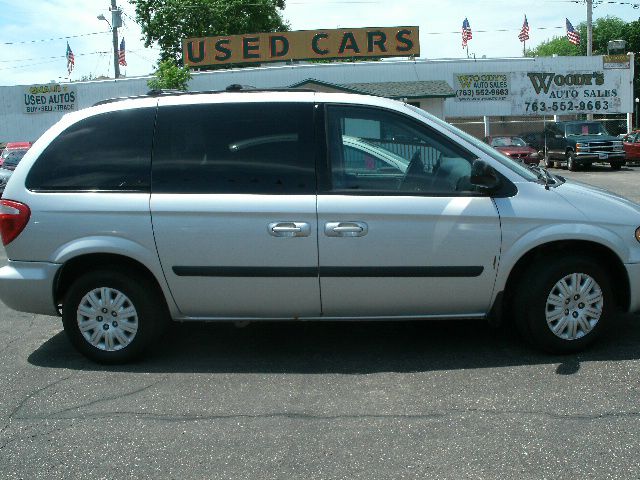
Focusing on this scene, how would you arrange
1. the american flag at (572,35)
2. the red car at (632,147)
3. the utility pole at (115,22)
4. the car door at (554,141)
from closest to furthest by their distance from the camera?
the red car at (632,147) → the car door at (554,141) → the utility pole at (115,22) → the american flag at (572,35)

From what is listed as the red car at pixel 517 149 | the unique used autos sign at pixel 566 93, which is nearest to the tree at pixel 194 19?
the unique used autos sign at pixel 566 93

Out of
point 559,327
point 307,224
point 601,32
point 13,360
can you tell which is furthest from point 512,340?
point 601,32

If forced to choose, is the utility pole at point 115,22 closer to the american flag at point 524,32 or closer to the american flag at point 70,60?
the american flag at point 70,60

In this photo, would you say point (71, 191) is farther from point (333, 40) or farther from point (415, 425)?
point (333, 40)

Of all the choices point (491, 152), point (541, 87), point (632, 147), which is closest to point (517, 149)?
point (632, 147)

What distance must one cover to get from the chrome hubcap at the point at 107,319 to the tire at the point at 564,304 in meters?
2.76

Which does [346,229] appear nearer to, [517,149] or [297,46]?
[517,149]

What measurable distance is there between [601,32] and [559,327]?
3136 inches

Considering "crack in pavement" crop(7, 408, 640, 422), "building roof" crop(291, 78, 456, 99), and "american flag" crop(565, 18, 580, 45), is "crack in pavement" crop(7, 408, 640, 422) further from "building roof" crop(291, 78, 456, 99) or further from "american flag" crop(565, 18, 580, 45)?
"american flag" crop(565, 18, 580, 45)

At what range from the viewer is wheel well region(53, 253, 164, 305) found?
530 cm

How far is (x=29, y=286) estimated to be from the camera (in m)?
5.32

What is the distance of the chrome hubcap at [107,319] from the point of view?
530 cm

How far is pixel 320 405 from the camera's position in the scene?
178 inches

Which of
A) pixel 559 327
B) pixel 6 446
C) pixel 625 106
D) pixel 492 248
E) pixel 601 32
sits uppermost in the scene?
pixel 601 32
